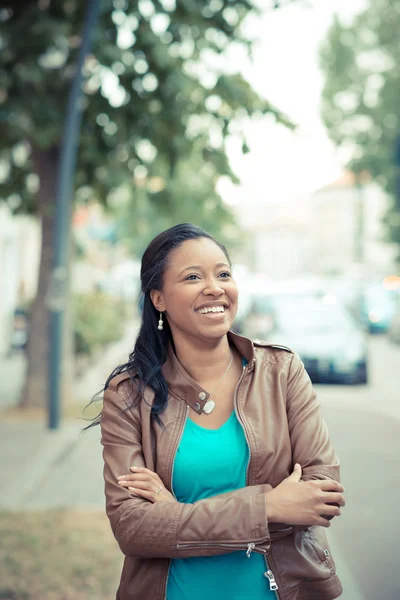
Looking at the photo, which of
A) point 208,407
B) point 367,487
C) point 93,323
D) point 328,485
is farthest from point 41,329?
point 328,485

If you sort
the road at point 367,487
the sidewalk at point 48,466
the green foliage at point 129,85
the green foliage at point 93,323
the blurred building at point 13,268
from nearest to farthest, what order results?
1. the road at point 367,487
2. the sidewalk at point 48,466
3. the green foliage at point 129,85
4. the green foliage at point 93,323
5. the blurred building at point 13,268

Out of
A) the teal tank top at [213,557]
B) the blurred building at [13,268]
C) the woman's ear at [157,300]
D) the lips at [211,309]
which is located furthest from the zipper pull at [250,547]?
the blurred building at [13,268]

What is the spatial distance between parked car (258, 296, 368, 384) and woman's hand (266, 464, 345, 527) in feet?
34.1

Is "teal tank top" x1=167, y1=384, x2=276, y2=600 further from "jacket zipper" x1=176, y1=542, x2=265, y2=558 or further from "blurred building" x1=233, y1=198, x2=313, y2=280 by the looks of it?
"blurred building" x1=233, y1=198, x2=313, y2=280

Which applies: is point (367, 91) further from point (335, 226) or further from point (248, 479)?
point (335, 226)

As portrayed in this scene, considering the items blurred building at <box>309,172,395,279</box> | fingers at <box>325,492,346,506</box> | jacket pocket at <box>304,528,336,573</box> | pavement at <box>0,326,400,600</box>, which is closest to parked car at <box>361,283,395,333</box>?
pavement at <box>0,326,400,600</box>

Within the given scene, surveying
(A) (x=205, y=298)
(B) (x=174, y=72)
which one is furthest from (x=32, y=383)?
(A) (x=205, y=298)

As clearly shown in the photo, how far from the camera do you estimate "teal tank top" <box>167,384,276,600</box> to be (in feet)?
6.57

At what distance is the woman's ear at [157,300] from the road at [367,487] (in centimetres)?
251

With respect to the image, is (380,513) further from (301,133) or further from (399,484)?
(301,133)

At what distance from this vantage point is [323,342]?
12.8 metres

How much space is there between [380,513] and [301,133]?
4.37m

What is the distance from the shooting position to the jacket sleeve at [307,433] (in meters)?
2.06

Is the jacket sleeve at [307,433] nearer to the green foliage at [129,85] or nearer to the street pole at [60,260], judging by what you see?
the green foliage at [129,85]
